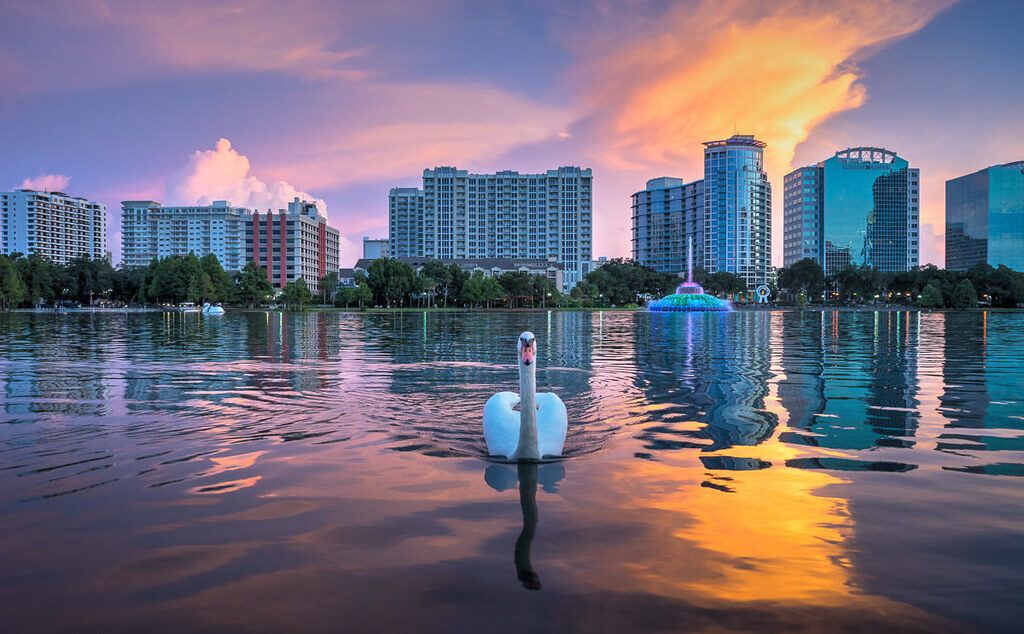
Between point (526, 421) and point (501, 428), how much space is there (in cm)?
62

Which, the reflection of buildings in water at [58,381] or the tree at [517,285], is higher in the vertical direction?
the tree at [517,285]

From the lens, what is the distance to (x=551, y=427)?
9523 mm

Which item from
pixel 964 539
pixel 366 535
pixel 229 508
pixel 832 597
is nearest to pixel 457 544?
pixel 366 535

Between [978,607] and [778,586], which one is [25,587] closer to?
[778,586]

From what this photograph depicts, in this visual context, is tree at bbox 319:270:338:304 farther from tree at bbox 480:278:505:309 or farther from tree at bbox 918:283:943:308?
tree at bbox 918:283:943:308

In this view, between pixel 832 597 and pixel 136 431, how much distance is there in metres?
10.2

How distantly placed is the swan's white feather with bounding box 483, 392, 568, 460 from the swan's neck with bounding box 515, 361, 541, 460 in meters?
0.22

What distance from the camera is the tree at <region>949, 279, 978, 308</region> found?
124 m

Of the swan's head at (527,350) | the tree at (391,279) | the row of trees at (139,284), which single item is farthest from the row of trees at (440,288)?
the swan's head at (527,350)

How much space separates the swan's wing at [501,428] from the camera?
922 cm

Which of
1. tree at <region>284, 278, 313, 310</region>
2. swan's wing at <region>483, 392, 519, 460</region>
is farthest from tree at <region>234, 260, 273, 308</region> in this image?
swan's wing at <region>483, 392, 519, 460</region>

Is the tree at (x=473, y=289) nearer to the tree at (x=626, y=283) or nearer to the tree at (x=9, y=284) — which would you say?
the tree at (x=626, y=283)

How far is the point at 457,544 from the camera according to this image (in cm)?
618

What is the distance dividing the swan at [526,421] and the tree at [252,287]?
137 m
